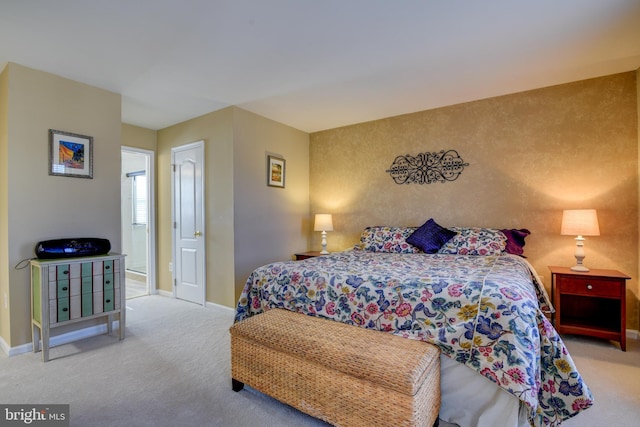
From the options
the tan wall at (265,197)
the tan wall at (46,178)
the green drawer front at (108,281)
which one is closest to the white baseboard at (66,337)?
the tan wall at (46,178)

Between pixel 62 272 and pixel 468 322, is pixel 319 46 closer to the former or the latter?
pixel 468 322

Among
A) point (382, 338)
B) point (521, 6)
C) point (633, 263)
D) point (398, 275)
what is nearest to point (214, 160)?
point (398, 275)

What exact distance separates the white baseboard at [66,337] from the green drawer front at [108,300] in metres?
0.43

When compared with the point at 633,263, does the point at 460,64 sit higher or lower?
higher

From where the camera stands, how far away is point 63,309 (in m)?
2.50

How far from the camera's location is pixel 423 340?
1.71 metres

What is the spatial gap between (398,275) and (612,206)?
243cm

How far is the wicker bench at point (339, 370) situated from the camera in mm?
1399

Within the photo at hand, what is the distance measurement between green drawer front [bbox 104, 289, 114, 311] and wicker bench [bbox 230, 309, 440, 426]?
1567 millimetres

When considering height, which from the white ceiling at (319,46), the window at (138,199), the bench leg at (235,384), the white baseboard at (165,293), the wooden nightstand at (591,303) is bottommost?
the white baseboard at (165,293)

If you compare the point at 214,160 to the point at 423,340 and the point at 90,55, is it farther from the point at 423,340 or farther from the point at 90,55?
the point at 423,340

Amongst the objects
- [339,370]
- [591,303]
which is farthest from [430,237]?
[339,370]

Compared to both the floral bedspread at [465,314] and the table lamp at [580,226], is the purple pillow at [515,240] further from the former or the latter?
the floral bedspread at [465,314]

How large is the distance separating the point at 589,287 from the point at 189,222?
4.33m
